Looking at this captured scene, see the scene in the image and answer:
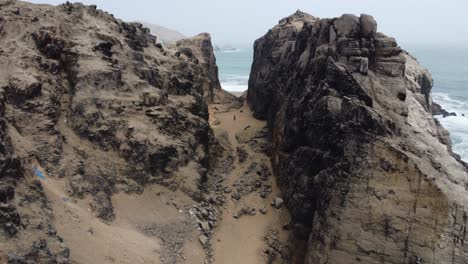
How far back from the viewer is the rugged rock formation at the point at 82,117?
1661 cm

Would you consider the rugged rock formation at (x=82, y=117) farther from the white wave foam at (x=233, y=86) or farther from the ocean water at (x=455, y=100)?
the white wave foam at (x=233, y=86)

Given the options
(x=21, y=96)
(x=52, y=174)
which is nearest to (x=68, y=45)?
(x=21, y=96)

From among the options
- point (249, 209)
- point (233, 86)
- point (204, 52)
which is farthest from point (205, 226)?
point (233, 86)

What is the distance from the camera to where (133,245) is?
755 inches

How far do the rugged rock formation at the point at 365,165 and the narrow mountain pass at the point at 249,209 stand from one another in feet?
5.13

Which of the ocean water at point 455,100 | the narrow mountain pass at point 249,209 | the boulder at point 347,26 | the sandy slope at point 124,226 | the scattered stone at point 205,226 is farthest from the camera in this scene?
the ocean water at point 455,100

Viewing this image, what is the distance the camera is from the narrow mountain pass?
23.4m

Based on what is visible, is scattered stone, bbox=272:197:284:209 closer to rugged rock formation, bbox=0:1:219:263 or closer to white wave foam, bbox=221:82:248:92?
rugged rock formation, bbox=0:1:219:263

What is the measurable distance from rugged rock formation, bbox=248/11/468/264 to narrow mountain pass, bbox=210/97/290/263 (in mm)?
1562

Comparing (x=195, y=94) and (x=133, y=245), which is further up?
(x=195, y=94)

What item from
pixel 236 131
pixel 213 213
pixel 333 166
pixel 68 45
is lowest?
pixel 213 213

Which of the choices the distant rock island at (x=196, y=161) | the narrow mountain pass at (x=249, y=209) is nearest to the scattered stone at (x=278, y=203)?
the narrow mountain pass at (x=249, y=209)

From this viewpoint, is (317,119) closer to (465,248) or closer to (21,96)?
(465,248)

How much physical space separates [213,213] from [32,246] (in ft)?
41.8
